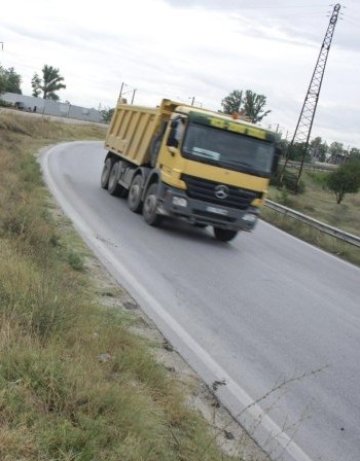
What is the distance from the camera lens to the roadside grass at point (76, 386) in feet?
11.3

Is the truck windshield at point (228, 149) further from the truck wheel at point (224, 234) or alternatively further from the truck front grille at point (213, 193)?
the truck wheel at point (224, 234)

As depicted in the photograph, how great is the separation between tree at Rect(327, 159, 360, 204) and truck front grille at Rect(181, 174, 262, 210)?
31.5 meters

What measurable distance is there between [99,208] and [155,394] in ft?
32.3

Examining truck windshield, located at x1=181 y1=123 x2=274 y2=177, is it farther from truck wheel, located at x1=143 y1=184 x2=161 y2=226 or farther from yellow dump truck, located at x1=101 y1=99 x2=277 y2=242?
truck wheel, located at x1=143 y1=184 x2=161 y2=226

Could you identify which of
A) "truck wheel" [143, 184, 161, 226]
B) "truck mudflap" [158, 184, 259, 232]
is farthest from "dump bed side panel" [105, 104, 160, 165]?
"truck mudflap" [158, 184, 259, 232]

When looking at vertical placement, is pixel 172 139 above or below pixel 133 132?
above

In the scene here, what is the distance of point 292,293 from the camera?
9672 millimetres

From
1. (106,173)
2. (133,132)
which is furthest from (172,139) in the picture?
(106,173)

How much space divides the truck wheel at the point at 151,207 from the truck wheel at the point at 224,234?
A: 145 centimetres

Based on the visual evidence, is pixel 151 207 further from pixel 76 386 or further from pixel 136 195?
pixel 76 386

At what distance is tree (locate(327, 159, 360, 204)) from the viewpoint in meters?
42.4

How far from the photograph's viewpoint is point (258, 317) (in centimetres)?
781

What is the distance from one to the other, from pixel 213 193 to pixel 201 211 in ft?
1.39

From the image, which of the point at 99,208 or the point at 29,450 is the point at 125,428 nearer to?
the point at 29,450
